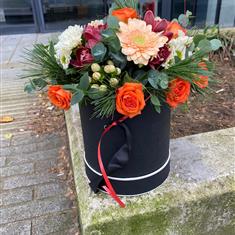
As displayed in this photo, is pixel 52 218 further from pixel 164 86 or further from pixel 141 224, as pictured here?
pixel 164 86

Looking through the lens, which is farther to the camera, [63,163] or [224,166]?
[63,163]

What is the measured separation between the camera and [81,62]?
990mm

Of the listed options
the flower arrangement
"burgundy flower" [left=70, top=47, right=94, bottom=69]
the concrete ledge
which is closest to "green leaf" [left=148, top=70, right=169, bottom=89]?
the flower arrangement

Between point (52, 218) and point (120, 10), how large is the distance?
1.21 m

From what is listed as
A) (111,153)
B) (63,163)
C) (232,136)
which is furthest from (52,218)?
(232,136)

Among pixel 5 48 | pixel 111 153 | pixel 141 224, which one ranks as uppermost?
pixel 111 153

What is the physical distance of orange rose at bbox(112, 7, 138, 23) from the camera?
39.8 inches

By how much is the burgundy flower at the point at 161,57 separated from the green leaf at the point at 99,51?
6.4 inches

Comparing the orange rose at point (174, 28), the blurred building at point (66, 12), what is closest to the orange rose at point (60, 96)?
the orange rose at point (174, 28)

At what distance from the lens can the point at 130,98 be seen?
92 centimetres

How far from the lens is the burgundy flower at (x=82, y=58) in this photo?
38.5 inches

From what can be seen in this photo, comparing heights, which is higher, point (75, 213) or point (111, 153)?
point (111, 153)

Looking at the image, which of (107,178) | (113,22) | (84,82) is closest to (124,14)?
(113,22)

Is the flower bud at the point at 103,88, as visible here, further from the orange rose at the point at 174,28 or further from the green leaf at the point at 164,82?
the orange rose at the point at 174,28
